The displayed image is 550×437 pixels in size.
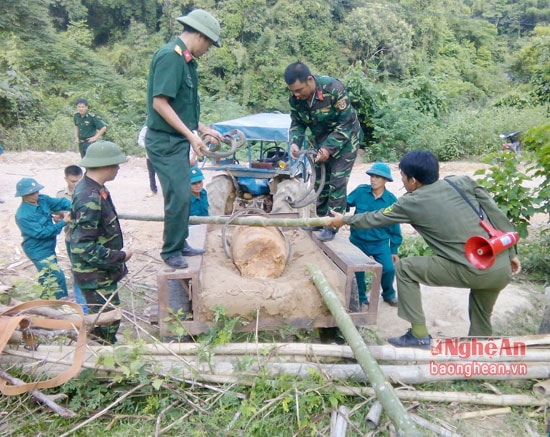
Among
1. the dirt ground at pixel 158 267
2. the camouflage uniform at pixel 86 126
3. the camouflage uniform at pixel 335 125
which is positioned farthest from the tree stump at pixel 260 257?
the camouflage uniform at pixel 86 126

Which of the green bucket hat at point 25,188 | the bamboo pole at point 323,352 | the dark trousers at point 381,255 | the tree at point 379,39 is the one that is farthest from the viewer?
the tree at point 379,39

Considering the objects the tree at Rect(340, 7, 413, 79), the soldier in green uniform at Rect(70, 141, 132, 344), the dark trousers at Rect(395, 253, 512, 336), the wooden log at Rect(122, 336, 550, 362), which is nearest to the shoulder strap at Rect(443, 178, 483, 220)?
the dark trousers at Rect(395, 253, 512, 336)

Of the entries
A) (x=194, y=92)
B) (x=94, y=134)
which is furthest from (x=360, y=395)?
(x=94, y=134)

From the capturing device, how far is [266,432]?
272cm

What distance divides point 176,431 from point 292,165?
4.59 metres

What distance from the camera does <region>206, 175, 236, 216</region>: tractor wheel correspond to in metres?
6.36

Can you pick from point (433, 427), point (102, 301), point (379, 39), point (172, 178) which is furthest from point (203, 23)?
point (379, 39)

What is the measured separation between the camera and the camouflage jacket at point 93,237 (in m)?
3.29

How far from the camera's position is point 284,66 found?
22.2 m

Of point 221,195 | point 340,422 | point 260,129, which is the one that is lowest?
point 340,422

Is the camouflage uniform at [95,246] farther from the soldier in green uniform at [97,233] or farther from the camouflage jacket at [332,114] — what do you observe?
the camouflage jacket at [332,114]

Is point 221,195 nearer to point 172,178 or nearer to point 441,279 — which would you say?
point 172,178

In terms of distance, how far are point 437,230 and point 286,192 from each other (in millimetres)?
2926

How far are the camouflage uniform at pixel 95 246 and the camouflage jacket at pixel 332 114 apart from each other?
84.3 inches
